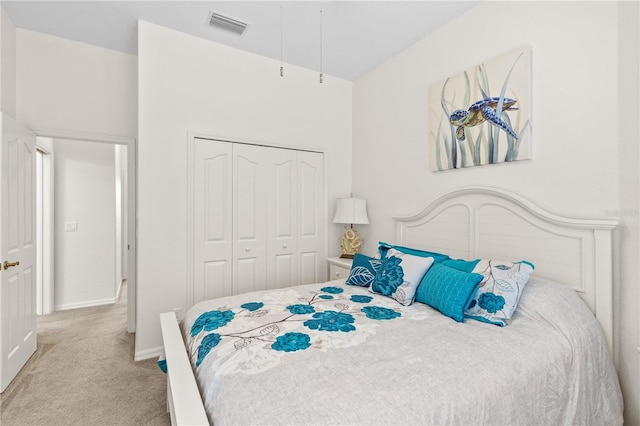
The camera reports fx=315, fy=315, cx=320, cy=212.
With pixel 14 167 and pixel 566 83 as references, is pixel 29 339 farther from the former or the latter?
pixel 566 83

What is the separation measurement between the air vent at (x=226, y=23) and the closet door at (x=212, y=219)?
1001 millimetres

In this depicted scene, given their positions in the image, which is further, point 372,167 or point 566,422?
point 372,167

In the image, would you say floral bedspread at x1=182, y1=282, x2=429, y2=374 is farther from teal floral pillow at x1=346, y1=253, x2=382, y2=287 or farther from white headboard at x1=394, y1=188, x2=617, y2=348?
white headboard at x1=394, y1=188, x2=617, y2=348

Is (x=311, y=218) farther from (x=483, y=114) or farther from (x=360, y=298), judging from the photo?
(x=483, y=114)

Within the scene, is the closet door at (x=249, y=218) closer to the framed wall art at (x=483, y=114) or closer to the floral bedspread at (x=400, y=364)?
the floral bedspread at (x=400, y=364)

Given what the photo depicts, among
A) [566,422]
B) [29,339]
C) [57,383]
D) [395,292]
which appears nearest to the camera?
[566,422]

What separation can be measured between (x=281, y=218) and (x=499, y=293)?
2.21 metres

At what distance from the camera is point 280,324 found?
1.65 metres

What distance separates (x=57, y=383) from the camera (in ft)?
7.53

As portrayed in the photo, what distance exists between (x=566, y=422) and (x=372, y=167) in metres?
2.61

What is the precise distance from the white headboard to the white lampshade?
62 cm

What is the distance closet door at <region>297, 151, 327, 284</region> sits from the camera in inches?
139

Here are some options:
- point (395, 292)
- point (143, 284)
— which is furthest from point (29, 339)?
point (395, 292)

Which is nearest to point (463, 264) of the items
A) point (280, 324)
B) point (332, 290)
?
point (332, 290)
